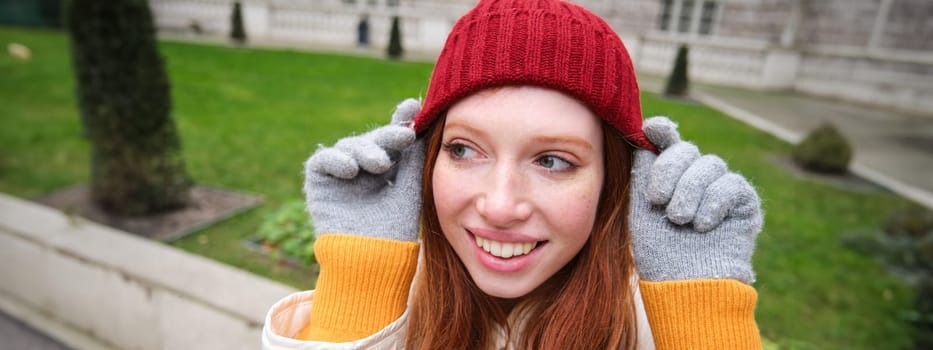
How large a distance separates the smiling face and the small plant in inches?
102

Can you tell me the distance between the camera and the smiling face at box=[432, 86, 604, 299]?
138cm

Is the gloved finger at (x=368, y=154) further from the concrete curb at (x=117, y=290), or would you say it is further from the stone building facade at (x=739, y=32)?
the stone building facade at (x=739, y=32)

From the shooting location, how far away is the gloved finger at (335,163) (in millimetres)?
1605

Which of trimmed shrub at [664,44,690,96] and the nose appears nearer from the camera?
the nose

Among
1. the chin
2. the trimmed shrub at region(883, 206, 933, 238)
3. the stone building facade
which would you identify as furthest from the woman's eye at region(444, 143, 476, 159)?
the stone building facade

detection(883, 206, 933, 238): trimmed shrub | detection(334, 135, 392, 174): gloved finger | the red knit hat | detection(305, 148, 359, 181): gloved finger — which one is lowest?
detection(883, 206, 933, 238): trimmed shrub

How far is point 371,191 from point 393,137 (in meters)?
0.25

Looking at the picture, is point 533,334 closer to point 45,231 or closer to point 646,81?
point 45,231

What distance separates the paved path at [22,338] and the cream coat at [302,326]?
236cm

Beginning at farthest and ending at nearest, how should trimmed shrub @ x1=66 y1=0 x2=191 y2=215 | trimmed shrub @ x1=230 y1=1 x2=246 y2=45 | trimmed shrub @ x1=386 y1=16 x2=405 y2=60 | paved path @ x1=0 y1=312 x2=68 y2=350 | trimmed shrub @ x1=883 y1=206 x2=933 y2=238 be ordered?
1. trimmed shrub @ x1=230 y1=1 x2=246 y2=45
2. trimmed shrub @ x1=386 y1=16 x2=405 y2=60
3. trimmed shrub @ x1=883 y1=206 x2=933 y2=238
4. trimmed shrub @ x1=66 y1=0 x2=191 y2=215
5. paved path @ x1=0 y1=312 x2=68 y2=350

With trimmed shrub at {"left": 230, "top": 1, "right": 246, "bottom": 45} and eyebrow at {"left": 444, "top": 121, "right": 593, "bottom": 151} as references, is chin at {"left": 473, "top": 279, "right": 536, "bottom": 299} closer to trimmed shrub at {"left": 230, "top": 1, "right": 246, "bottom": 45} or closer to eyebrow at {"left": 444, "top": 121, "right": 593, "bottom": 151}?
eyebrow at {"left": 444, "top": 121, "right": 593, "bottom": 151}

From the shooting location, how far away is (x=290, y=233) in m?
4.15

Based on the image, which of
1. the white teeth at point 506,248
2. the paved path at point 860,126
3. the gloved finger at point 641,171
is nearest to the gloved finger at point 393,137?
the white teeth at point 506,248

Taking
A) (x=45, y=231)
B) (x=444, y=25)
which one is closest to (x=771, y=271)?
(x=45, y=231)
